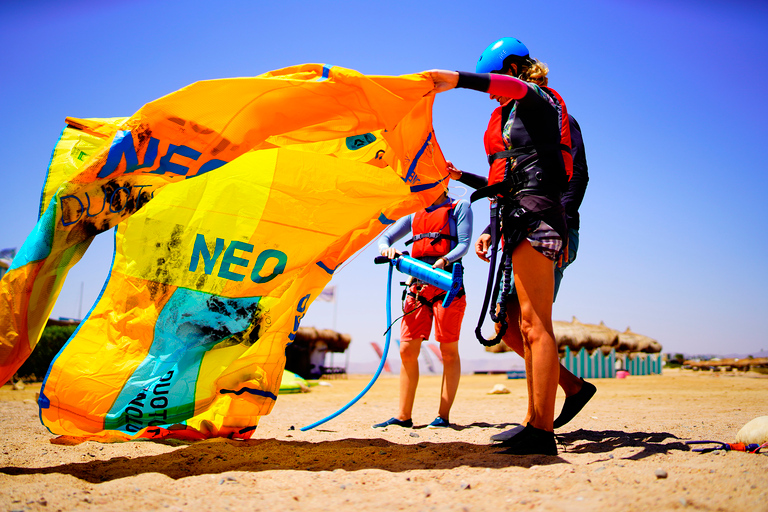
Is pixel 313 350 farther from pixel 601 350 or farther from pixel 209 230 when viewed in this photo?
pixel 209 230

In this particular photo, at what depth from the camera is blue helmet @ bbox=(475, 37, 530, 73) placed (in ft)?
8.94

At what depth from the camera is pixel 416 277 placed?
333 cm

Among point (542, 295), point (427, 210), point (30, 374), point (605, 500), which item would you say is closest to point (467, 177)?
point (427, 210)

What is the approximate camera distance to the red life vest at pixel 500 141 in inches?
97.7

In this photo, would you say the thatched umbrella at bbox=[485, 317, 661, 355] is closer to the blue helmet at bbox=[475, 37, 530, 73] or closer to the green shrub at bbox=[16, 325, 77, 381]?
the green shrub at bbox=[16, 325, 77, 381]

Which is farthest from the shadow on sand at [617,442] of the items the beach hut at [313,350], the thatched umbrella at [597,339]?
the beach hut at [313,350]

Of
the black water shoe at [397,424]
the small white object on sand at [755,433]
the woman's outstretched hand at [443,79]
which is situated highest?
the woman's outstretched hand at [443,79]

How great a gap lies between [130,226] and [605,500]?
8.53ft

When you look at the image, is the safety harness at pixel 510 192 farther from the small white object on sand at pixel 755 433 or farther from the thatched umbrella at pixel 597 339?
the thatched umbrella at pixel 597 339

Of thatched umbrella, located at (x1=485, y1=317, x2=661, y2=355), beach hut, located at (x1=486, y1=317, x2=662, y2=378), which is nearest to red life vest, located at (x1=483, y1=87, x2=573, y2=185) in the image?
beach hut, located at (x1=486, y1=317, x2=662, y2=378)

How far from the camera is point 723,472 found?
67.7 inches

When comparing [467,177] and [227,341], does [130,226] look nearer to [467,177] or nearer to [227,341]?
[227,341]

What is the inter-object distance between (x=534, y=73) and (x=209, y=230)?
1985 mm

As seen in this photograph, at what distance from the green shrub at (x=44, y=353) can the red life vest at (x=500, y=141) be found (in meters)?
12.1
